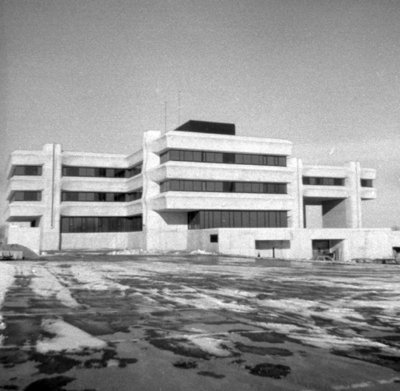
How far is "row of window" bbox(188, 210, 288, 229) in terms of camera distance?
5488 centimetres

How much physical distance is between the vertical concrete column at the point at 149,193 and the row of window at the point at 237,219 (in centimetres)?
485

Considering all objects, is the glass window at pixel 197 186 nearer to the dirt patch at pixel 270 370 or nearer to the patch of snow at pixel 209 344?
the patch of snow at pixel 209 344

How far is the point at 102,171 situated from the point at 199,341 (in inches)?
2458

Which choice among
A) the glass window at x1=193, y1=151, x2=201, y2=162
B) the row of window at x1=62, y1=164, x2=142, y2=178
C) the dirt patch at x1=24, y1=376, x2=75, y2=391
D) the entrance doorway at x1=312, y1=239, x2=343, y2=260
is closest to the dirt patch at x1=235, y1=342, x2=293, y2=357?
the dirt patch at x1=24, y1=376, x2=75, y2=391

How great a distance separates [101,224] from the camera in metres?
66.2

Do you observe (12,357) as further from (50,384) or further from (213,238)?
(213,238)

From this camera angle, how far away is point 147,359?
547 cm

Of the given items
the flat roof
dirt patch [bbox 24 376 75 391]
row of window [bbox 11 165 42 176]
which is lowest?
dirt patch [bbox 24 376 75 391]

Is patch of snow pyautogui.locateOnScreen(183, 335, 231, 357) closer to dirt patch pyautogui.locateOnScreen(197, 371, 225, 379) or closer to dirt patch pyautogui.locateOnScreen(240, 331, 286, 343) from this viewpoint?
dirt patch pyautogui.locateOnScreen(240, 331, 286, 343)

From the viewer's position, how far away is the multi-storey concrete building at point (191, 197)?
5381 cm

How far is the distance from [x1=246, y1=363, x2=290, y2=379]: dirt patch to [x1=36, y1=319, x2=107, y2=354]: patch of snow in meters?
2.22

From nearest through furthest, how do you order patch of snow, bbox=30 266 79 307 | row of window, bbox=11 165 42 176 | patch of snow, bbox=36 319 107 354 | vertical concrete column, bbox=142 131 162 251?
patch of snow, bbox=36 319 107 354 → patch of snow, bbox=30 266 79 307 → vertical concrete column, bbox=142 131 162 251 → row of window, bbox=11 165 42 176

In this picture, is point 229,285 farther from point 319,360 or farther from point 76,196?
point 76,196

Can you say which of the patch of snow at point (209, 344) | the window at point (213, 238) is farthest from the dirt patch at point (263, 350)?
the window at point (213, 238)
